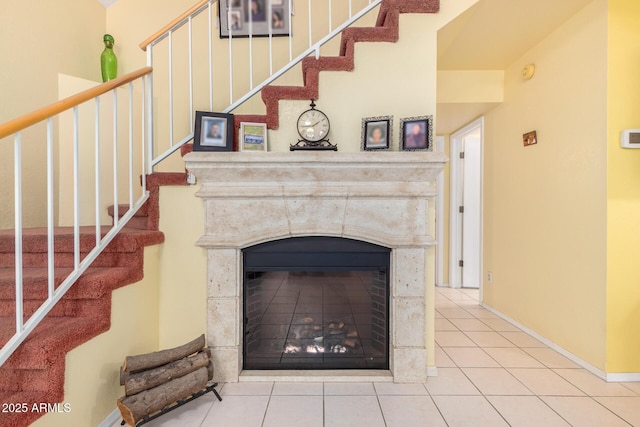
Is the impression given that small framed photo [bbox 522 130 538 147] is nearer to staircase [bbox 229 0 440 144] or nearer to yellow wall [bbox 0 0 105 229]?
staircase [bbox 229 0 440 144]

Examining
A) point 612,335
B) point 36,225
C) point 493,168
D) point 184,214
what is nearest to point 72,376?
point 184,214

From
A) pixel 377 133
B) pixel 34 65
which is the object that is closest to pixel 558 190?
pixel 377 133

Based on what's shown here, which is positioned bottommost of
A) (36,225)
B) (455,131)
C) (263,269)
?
(263,269)

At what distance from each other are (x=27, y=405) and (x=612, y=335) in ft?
10.3

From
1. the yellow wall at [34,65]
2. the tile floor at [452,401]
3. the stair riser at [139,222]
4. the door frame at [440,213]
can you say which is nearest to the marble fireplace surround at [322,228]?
the tile floor at [452,401]

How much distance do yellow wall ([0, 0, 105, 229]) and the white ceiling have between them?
3.04 meters

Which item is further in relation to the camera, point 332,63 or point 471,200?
point 471,200

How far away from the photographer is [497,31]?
96.0 inches

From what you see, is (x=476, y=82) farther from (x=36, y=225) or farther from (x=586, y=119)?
(x=36, y=225)

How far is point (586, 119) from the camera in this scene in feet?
7.25

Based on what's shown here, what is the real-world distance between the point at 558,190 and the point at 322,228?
6.26 feet

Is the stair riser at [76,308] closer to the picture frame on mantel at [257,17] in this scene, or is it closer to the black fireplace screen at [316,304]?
the black fireplace screen at [316,304]

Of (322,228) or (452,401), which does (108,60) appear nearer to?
(322,228)

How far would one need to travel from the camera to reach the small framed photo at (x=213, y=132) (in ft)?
6.44
